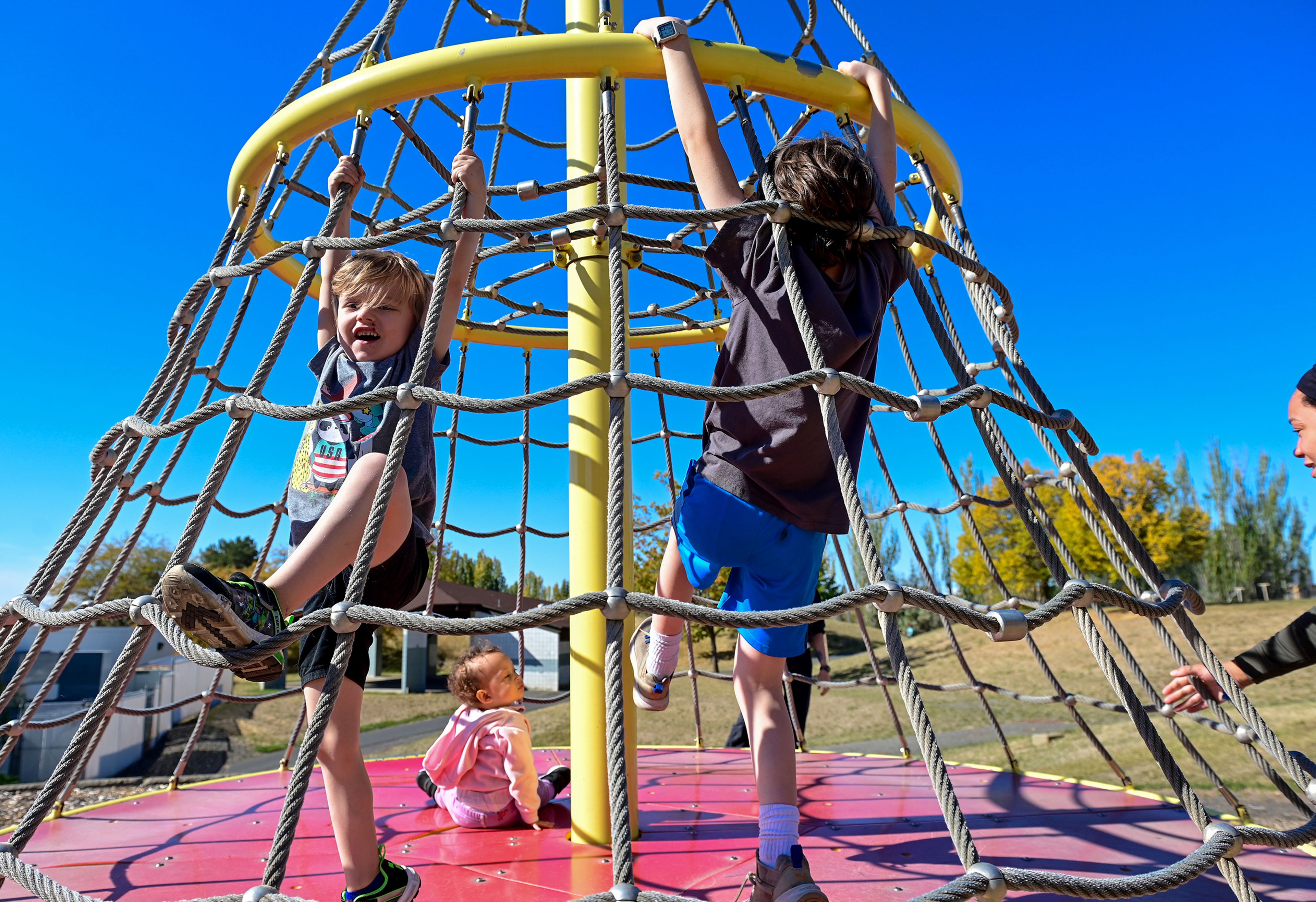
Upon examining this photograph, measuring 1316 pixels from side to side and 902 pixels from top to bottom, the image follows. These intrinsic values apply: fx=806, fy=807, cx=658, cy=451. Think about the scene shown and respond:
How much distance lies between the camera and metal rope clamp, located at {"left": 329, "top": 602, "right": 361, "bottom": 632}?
99 cm

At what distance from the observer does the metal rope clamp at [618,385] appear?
1099mm

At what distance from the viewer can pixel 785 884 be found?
112 centimetres

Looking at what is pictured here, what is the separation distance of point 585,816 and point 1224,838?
113 cm

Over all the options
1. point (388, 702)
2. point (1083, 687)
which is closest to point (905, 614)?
point (1083, 687)

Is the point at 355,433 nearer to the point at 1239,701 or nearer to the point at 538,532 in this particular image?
the point at 1239,701

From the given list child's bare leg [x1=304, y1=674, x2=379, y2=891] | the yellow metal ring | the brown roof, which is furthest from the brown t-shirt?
the brown roof

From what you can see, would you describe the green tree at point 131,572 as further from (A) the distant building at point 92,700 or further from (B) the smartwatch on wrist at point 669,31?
(B) the smartwatch on wrist at point 669,31

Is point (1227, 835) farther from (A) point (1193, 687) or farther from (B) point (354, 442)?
(B) point (354, 442)

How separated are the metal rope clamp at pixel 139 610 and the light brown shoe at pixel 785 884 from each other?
0.90 m

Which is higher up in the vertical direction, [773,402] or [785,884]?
[773,402]

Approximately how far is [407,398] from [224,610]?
0.34 m

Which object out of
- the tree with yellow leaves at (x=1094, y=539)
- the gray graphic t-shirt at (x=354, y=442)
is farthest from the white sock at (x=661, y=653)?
the tree with yellow leaves at (x=1094, y=539)

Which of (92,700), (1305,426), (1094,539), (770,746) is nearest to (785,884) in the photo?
(770,746)

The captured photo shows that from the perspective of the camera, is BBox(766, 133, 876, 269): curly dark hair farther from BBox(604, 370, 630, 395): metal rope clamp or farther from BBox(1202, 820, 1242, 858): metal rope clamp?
BBox(1202, 820, 1242, 858): metal rope clamp
